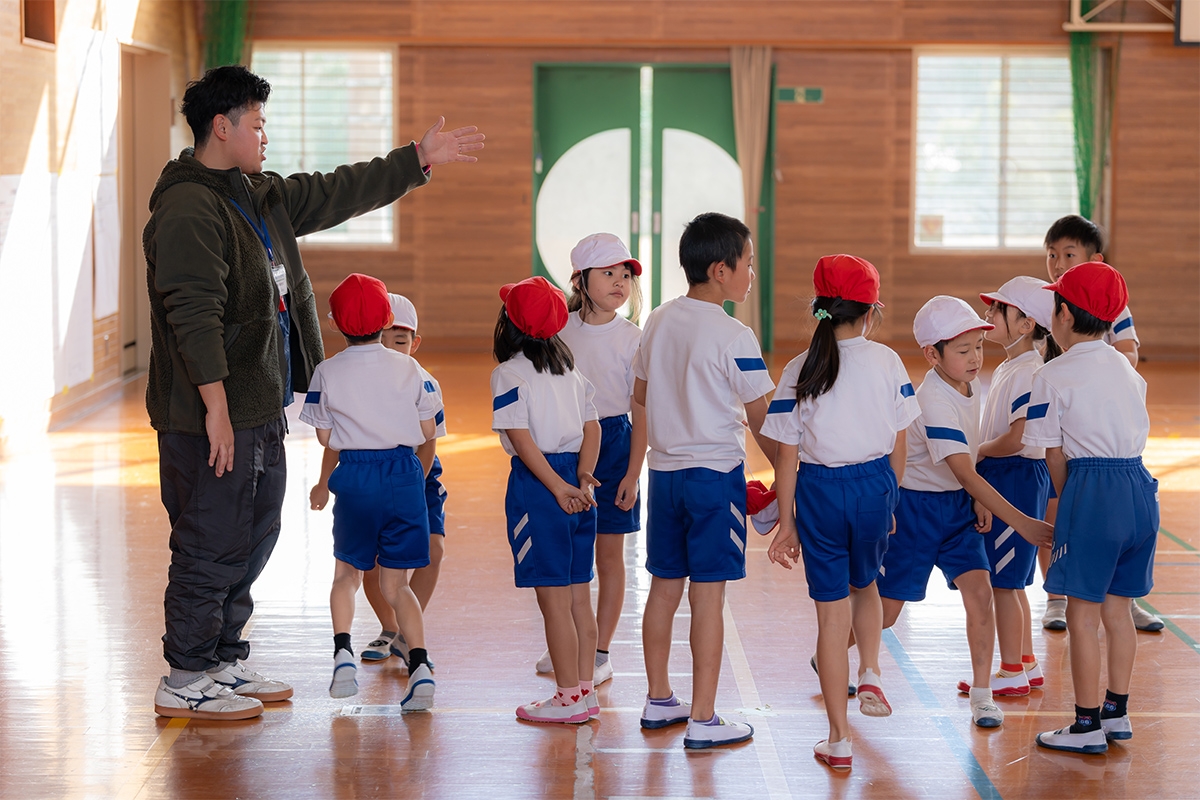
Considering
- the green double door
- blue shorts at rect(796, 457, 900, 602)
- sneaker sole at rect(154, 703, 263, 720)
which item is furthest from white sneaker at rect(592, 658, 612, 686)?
the green double door

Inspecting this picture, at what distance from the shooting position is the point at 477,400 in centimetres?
911

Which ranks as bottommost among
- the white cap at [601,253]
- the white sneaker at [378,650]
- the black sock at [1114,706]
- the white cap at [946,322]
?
the white sneaker at [378,650]

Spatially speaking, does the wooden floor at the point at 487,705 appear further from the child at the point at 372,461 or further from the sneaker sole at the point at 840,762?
the child at the point at 372,461

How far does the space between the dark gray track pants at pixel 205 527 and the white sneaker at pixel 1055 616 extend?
259 centimetres

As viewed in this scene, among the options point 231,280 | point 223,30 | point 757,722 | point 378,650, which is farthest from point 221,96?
point 223,30

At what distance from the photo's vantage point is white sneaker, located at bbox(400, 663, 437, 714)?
11.5 feet

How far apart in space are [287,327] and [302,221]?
0.34 metres

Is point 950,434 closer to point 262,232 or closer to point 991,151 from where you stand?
point 262,232

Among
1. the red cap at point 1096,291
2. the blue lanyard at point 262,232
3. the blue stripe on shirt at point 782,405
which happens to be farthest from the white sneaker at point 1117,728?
the blue lanyard at point 262,232

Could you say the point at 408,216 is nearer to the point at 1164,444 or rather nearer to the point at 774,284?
the point at 774,284

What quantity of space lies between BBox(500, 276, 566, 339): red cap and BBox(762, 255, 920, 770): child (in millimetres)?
628

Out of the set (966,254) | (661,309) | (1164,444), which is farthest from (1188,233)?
(661,309)

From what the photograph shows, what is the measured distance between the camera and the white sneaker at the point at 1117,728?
3.32m

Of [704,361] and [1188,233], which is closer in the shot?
[704,361]
